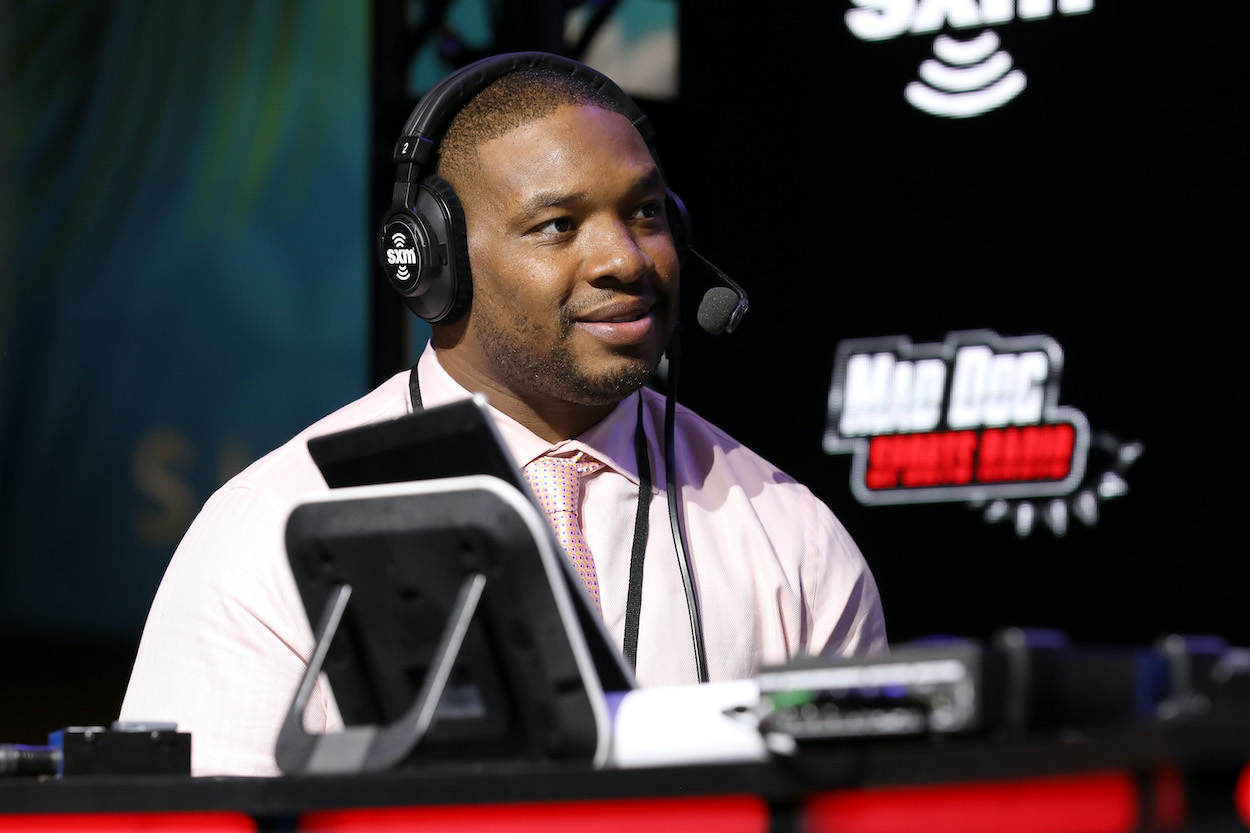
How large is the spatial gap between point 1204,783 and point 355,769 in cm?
45

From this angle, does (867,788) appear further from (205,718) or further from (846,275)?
(846,275)

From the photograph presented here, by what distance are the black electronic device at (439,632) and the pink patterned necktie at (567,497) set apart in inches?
21.2

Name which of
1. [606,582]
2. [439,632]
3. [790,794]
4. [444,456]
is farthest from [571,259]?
[790,794]

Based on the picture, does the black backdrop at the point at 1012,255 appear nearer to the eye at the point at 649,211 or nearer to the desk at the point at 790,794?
the eye at the point at 649,211

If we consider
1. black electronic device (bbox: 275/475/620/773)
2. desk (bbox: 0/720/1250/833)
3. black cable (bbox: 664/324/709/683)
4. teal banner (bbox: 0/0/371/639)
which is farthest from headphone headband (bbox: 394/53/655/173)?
teal banner (bbox: 0/0/371/639)

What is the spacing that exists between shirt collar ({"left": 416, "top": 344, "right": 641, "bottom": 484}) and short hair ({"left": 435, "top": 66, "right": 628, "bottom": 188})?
210mm

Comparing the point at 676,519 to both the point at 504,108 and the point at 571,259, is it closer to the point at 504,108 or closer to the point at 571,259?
the point at 571,259

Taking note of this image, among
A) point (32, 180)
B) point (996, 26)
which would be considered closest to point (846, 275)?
point (996, 26)

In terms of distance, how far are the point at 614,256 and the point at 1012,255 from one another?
6.80 feet

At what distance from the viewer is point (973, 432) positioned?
3.45 meters

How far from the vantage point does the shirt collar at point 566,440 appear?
5.18 feet

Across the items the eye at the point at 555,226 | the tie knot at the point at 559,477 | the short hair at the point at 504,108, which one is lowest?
the tie knot at the point at 559,477

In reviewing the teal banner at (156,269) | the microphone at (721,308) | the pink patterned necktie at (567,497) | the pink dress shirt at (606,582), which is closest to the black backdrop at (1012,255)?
the pink dress shirt at (606,582)

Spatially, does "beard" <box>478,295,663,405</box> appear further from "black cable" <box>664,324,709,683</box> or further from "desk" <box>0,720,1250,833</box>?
"desk" <box>0,720,1250,833</box>
